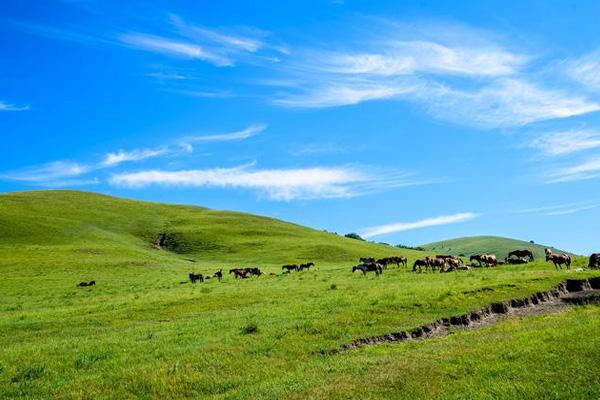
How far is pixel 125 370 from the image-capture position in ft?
53.3

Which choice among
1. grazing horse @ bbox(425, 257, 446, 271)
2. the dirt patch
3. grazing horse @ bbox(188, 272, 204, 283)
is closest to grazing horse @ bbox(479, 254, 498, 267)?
grazing horse @ bbox(425, 257, 446, 271)

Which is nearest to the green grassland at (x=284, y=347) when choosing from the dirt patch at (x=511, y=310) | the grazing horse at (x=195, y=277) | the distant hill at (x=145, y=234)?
the dirt patch at (x=511, y=310)

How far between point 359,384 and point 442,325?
9790 mm

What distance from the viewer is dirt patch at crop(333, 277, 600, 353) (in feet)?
65.1

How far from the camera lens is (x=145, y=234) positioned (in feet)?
363

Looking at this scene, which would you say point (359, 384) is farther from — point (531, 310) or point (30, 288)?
point (30, 288)

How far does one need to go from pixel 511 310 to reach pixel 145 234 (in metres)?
97.5

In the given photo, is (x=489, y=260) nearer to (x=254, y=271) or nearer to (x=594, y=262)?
(x=594, y=262)

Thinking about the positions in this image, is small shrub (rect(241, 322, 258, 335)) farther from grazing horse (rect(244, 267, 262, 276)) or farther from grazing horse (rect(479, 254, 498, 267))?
grazing horse (rect(244, 267, 262, 276))

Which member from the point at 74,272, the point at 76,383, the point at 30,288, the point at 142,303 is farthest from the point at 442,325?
the point at 74,272

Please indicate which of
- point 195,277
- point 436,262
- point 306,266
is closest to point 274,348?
point 436,262

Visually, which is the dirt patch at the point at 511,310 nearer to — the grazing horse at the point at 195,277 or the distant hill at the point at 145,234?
the grazing horse at the point at 195,277

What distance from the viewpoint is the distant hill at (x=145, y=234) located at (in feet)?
278

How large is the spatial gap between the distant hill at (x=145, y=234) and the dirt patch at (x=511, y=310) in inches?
2208
